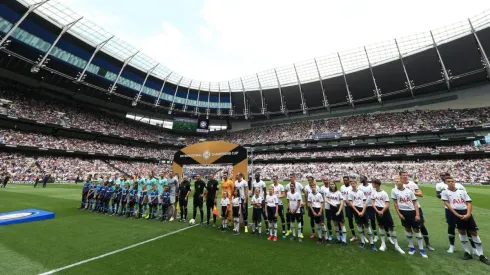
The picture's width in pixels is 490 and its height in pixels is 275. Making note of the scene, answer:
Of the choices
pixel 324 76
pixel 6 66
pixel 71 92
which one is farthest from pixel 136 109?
pixel 324 76

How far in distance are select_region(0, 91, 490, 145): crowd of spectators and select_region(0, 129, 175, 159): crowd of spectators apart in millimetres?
2754

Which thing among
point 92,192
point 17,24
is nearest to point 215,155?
point 92,192

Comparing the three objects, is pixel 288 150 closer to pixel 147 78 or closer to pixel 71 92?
pixel 147 78

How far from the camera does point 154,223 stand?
997 centimetres

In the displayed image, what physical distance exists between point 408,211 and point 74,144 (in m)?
50.9

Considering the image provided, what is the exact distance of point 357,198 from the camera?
23.9 ft

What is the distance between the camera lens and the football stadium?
6.15 metres

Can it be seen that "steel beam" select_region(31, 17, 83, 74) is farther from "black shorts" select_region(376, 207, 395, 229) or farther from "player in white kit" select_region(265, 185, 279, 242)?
"black shorts" select_region(376, 207, 395, 229)

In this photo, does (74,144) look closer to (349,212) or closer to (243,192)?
(243,192)

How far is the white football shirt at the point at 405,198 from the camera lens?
6422mm

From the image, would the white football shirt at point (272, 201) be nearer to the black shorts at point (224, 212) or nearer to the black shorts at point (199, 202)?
the black shorts at point (224, 212)

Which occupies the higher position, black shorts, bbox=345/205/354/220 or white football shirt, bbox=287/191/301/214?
white football shirt, bbox=287/191/301/214

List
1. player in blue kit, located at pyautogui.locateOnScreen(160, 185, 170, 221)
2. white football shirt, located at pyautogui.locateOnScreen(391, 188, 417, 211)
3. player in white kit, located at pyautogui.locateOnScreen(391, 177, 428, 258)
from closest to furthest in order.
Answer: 1. player in white kit, located at pyautogui.locateOnScreen(391, 177, 428, 258)
2. white football shirt, located at pyautogui.locateOnScreen(391, 188, 417, 211)
3. player in blue kit, located at pyautogui.locateOnScreen(160, 185, 170, 221)

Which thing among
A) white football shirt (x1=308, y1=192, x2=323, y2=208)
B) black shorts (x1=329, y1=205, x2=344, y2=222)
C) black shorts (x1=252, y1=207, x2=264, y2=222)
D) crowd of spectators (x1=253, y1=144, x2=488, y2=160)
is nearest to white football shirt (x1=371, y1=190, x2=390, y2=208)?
black shorts (x1=329, y1=205, x2=344, y2=222)
